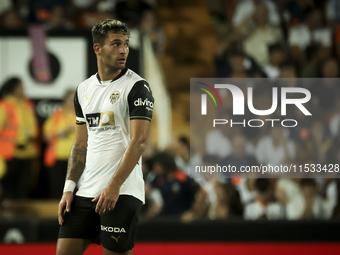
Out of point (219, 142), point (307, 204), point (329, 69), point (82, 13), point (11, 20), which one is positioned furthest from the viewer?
point (82, 13)

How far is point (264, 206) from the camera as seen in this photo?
17.5 feet

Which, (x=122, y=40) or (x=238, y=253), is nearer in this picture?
(x=122, y=40)

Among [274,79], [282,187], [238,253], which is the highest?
[274,79]

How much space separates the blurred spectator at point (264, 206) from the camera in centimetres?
527

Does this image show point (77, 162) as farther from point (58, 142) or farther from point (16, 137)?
point (16, 137)

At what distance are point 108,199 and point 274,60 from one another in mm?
5504

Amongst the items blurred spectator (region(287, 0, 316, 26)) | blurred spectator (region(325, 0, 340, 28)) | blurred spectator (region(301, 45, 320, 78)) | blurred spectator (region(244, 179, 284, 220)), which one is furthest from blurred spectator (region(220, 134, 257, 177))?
blurred spectator (region(325, 0, 340, 28))

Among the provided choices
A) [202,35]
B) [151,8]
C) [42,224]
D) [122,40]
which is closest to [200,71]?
[202,35]

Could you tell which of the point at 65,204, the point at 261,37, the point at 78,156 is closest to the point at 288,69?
the point at 261,37

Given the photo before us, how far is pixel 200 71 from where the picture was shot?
7699 millimetres

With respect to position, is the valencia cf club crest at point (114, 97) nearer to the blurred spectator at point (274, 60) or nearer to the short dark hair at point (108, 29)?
the short dark hair at point (108, 29)

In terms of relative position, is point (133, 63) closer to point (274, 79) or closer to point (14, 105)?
point (14, 105)

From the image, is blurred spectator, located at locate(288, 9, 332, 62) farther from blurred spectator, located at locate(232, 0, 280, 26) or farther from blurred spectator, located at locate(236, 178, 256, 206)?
blurred spectator, located at locate(236, 178, 256, 206)

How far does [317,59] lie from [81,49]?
376cm
